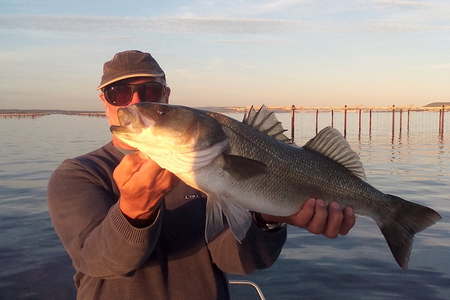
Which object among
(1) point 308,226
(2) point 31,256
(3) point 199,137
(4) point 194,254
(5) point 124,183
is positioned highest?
(3) point 199,137

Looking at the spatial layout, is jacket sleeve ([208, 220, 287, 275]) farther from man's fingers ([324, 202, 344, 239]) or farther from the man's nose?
the man's nose

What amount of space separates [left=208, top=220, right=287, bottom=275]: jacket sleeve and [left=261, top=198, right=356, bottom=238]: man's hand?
10.2 inches

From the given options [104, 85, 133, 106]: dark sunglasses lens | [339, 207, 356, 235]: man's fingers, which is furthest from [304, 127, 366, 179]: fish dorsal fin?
[104, 85, 133, 106]: dark sunglasses lens

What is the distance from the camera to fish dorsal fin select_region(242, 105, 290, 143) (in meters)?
3.75

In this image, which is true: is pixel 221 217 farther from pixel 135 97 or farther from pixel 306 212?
pixel 135 97

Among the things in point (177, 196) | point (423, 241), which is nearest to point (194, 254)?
point (177, 196)

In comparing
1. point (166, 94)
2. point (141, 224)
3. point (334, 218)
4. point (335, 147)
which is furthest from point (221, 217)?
point (166, 94)

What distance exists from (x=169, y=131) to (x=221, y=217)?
2.38 feet

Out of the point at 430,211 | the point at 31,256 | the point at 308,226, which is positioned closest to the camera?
the point at 308,226

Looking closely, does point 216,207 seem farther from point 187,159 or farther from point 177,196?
point 177,196

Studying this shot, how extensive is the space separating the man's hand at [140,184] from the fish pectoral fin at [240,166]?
393 mm

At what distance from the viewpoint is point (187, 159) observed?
3.20 m

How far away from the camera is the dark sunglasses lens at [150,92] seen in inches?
174

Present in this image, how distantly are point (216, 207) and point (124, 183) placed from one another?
0.70m
